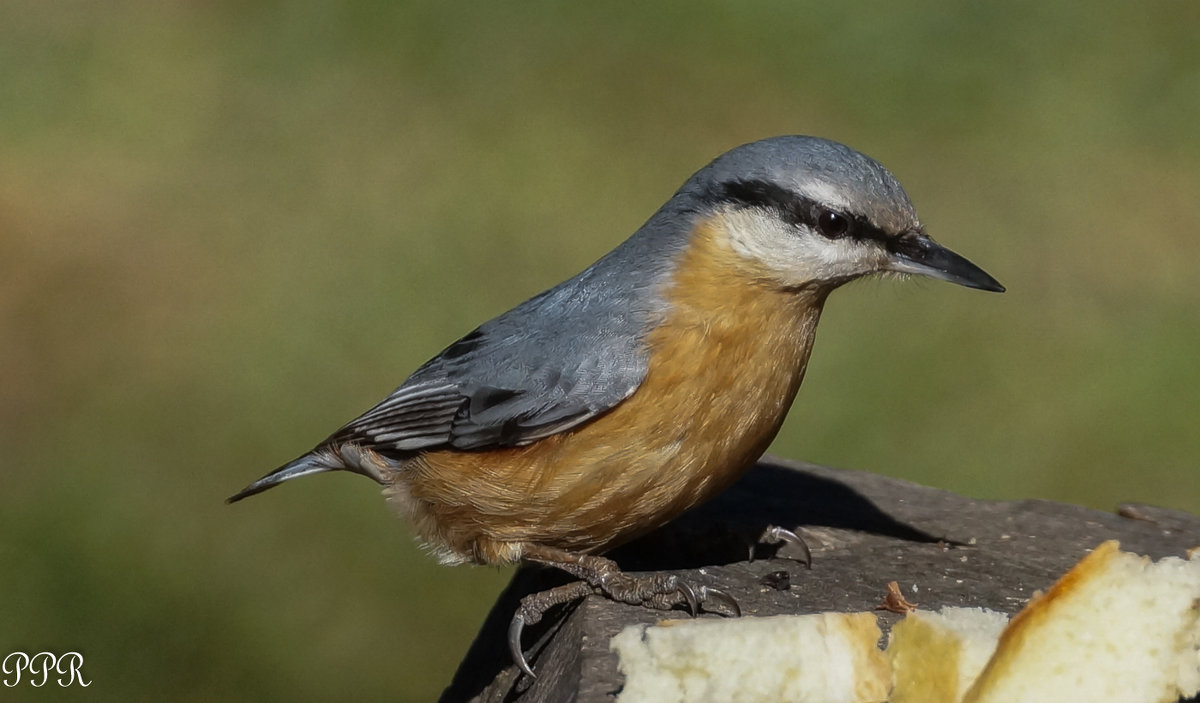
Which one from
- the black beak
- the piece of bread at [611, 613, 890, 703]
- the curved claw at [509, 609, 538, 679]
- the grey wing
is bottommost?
the curved claw at [509, 609, 538, 679]

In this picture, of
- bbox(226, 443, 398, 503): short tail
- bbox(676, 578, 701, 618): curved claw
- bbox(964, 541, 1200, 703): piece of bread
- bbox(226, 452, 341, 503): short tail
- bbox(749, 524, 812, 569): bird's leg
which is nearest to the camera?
bbox(964, 541, 1200, 703): piece of bread

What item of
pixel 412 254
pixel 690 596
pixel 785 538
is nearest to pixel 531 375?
pixel 690 596

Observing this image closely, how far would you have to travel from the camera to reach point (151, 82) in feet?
26.9

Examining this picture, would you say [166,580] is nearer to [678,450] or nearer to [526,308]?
[526,308]

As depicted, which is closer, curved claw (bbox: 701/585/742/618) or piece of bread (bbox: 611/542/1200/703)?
piece of bread (bbox: 611/542/1200/703)

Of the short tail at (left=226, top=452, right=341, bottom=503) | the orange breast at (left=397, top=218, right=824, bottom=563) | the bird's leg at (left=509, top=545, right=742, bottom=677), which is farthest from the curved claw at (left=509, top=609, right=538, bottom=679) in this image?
the short tail at (left=226, top=452, right=341, bottom=503)

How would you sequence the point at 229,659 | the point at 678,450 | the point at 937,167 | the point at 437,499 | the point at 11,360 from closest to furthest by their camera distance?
1. the point at 678,450
2. the point at 437,499
3. the point at 229,659
4. the point at 11,360
5. the point at 937,167

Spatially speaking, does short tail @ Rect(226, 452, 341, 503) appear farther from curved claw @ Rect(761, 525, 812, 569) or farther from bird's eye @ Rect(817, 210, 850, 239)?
bird's eye @ Rect(817, 210, 850, 239)

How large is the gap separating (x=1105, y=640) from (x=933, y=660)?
0.33 m

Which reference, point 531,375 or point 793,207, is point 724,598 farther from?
point 793,207

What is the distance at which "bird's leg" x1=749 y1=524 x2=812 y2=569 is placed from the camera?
12.1 ft

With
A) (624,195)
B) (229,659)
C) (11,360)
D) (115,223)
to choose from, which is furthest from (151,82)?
(229,659)

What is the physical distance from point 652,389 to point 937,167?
511 centimetres

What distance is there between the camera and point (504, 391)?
3.51 meters
